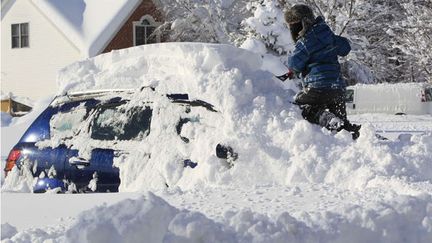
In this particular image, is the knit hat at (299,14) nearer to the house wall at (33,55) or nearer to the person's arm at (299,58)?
the person's arm at (299,58)

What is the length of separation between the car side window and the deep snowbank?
8.6 inches

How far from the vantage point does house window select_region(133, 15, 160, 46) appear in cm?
3228

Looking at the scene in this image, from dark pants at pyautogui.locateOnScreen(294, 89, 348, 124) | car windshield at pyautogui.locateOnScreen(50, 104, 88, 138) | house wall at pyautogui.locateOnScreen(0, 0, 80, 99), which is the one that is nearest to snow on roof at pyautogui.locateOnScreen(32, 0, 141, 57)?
house wall at pyautogui.locateOnScreen(0, 0, 80, 99)

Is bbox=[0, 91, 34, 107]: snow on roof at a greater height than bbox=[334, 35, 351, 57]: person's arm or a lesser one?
greater

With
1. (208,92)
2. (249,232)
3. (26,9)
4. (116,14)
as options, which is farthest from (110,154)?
(26,9)

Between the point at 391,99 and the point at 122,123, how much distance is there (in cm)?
2161

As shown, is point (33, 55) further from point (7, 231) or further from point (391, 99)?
point (7, 231)

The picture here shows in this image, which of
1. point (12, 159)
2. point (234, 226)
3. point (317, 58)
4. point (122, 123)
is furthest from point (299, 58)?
point (234, 226)

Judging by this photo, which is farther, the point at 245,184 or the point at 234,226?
the point at 245,184

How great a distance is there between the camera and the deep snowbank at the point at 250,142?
6.30 metres

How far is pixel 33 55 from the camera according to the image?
108ft

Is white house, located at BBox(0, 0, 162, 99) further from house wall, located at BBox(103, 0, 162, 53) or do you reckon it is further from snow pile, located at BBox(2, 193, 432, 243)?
snow pile, located at BBox(2, 193, 432, 243)

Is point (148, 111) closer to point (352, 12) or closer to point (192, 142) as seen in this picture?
point (192, 142)

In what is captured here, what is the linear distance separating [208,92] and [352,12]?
Answer: 79.8ft
